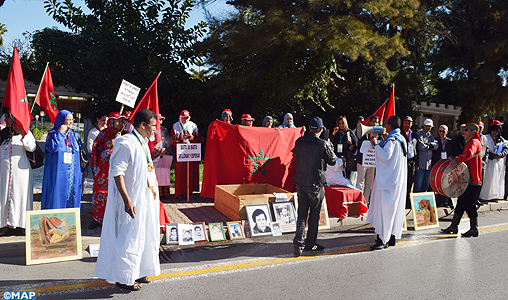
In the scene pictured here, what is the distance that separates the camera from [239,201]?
7.04m

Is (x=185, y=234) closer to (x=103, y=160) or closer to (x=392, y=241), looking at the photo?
(x=103, y=160)

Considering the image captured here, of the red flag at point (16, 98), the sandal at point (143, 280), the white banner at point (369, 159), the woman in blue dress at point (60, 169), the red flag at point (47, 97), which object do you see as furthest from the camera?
the white banner at point (369, 159)

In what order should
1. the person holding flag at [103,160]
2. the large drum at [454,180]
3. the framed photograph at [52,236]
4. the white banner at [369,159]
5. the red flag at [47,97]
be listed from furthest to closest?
the white banner at [369,159], the large drum at [454,180], the red flag at [47,97], the person holding flag at [103,160], the framed photograph at [52,236]

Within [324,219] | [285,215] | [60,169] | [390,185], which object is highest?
[60,169]

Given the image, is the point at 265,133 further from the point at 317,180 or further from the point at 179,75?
the point at 179,75

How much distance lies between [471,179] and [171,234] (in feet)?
17.3

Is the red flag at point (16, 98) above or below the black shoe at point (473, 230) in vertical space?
above

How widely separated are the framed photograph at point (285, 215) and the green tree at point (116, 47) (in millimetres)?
7839

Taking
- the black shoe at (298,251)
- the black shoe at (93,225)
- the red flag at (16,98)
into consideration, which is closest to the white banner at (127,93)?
the red flag at (16,98)

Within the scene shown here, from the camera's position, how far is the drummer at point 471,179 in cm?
A: 721

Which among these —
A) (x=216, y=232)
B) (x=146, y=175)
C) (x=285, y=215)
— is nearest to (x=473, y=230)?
(x=285, y=215)

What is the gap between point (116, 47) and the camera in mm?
13344

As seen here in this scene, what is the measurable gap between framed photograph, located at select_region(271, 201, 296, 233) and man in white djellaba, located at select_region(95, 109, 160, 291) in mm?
2919

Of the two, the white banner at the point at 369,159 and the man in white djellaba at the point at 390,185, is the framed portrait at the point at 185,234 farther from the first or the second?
the white banner at the point at 369,159
